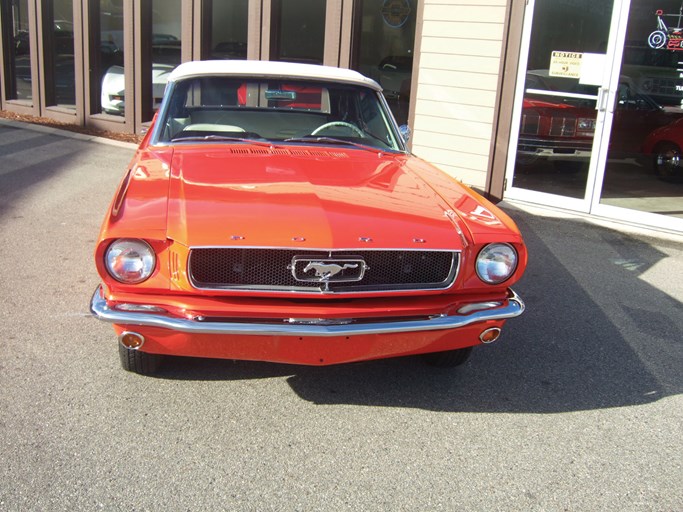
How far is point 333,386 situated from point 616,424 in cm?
140

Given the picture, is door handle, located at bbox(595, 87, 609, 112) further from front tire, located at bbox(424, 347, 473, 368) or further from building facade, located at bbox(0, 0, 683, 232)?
front tire, located at bbox(424, 347, 473, 368)

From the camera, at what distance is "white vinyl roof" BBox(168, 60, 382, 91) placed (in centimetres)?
475

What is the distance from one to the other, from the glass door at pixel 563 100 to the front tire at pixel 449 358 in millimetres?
4494

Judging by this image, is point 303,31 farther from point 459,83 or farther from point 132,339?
point 132,339

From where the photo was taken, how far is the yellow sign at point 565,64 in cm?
764

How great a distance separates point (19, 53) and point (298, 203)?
46.9 ft

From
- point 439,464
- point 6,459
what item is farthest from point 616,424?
point 6,459

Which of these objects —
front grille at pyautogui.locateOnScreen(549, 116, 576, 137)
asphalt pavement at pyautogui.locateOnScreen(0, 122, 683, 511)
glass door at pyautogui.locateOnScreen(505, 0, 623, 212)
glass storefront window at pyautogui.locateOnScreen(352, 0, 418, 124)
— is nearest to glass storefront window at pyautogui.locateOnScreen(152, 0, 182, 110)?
glass storefront window at pyautogui.locateOnScreen(352, 0, 418, 124)

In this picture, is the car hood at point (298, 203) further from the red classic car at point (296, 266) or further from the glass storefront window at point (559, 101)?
the glass storefront window at point (559, 101)

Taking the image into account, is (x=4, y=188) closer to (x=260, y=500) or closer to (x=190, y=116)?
(x=190, y=116)

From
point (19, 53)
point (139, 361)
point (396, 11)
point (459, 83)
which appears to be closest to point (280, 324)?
point (139, 361)

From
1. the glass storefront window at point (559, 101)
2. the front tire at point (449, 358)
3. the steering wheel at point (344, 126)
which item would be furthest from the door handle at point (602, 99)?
the front tire at point (449, 358)

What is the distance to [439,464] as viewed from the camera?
3080mm

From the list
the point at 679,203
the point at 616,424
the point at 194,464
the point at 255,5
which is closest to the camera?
the point at 194,464
